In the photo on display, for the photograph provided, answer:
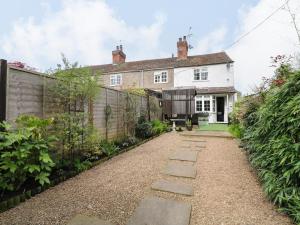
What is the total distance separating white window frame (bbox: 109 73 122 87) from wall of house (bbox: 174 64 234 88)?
260 inches

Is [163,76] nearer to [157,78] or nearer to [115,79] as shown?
[157,78]

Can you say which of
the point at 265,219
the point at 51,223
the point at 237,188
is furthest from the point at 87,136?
the point at 265,219

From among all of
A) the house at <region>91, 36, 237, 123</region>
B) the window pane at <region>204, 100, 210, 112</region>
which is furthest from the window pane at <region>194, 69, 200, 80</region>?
the window pane at <region>204, 100, 210, 112</region>

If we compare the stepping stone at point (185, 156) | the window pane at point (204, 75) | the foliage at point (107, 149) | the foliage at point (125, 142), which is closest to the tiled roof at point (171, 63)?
the window pane at point (204, 75)

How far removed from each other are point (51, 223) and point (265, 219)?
2.88 meters

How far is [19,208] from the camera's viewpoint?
115 inches

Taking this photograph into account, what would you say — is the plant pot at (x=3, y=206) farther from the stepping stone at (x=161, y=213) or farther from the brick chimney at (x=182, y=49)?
the brick chimney at (x=182, y=49)

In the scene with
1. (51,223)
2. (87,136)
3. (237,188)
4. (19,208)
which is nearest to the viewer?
(51,223)

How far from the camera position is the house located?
18766 mm

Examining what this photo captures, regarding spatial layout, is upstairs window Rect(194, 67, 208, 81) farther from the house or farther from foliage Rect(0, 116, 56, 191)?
foliage Rect(0, 116, 56, 191)

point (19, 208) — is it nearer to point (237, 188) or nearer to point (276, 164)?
point (237, 188)

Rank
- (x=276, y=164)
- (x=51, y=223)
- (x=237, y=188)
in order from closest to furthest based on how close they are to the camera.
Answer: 1. (x=51, y=223)
2. (x=276, y=164)
3. (x=237, y=188)

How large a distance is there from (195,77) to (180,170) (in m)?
16.5

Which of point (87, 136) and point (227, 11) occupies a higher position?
point (227, 11)
